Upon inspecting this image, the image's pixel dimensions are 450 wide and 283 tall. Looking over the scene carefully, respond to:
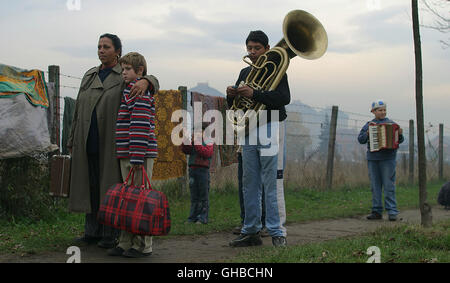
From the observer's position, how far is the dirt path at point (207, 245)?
4943 millimetres

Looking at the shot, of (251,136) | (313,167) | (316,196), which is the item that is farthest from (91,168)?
(313,167)

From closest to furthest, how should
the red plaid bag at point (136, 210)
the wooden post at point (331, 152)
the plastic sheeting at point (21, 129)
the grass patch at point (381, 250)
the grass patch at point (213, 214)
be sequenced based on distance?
the grass patch at point (381, 250), the red plaid bag at point (136, 210), the grass patch at point (213, 214), the plastic sheeting at point (21, 129), the wooden post at point (331, 152)

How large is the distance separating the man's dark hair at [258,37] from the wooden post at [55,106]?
11.1 ft

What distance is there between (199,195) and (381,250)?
357cm

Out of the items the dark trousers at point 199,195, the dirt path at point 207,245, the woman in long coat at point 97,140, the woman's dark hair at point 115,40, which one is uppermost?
the woman's dark hair at point 115,40

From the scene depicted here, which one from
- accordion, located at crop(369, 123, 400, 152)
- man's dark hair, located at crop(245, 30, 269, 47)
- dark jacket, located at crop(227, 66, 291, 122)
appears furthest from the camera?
accordion, located at crop(369, 123, 400, 152)

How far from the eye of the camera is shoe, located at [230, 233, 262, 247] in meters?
5.82

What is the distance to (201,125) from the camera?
847cm

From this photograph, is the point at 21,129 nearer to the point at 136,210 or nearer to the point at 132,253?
the point at 132,253

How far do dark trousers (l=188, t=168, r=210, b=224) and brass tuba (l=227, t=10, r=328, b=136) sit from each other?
2.50 m

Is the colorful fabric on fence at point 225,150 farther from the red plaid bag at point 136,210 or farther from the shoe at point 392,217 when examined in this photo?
the red plaid bag at point 136,210

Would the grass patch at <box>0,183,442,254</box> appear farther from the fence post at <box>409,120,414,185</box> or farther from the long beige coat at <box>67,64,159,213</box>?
the fence post at <box>409,120,414,185</box>

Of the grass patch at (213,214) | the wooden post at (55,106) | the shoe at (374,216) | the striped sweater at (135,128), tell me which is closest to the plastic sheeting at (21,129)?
the wooden post at (55,106)

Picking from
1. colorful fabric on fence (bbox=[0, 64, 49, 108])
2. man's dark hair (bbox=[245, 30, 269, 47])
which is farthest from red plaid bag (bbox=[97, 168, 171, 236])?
colorful fabric on fence (bbox=[0, 64, 49, 108])
